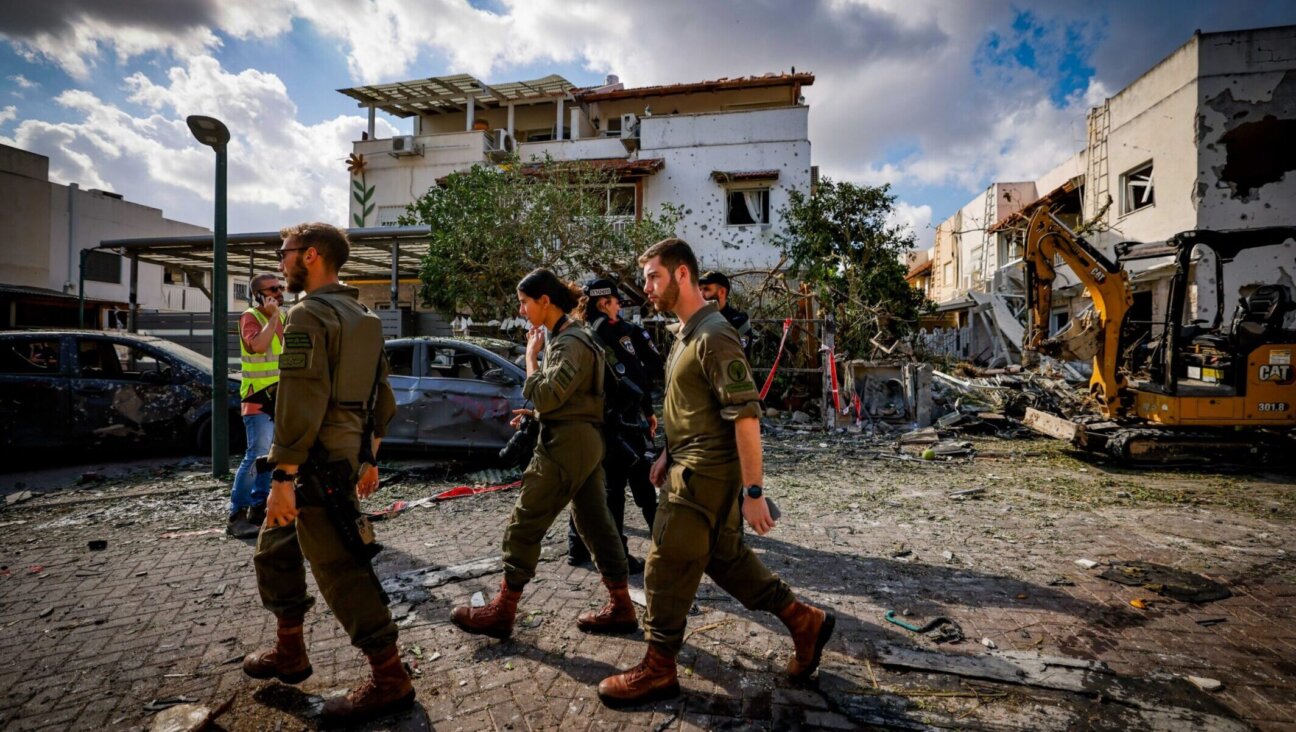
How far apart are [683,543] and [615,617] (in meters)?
1.02

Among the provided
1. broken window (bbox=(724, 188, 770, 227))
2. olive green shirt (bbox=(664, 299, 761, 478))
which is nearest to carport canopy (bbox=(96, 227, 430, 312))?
broken window (bbox=(724, 188, 770, 227))

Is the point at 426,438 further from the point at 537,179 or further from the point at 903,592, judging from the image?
the point at 537,179

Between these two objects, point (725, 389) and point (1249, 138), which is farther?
point (1249, 138)

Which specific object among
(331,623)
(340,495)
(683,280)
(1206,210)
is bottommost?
(331,623)

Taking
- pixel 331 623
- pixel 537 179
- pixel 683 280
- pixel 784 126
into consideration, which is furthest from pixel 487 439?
pixel 784 126

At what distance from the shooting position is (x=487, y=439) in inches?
278

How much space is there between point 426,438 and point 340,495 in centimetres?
505

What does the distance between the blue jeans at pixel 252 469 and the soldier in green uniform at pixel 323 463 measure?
2.12m

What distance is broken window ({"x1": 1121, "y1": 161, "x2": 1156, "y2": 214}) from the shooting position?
589 inches

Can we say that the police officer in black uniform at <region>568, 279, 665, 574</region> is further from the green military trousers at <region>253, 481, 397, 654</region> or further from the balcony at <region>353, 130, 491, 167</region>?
the balcony at <region>353, 130, 491, 167</region>

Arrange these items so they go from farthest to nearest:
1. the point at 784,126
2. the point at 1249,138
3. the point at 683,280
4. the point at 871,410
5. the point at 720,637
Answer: the point at 784,126
the point at 1249,138
the point at 871,410
the point at 720,637
the point at 683,280

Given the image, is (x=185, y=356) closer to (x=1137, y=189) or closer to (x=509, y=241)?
(x=509, y=241)

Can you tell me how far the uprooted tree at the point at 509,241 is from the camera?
39.7 feet

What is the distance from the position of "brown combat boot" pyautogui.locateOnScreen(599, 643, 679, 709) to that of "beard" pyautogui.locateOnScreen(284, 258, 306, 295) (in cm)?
206
